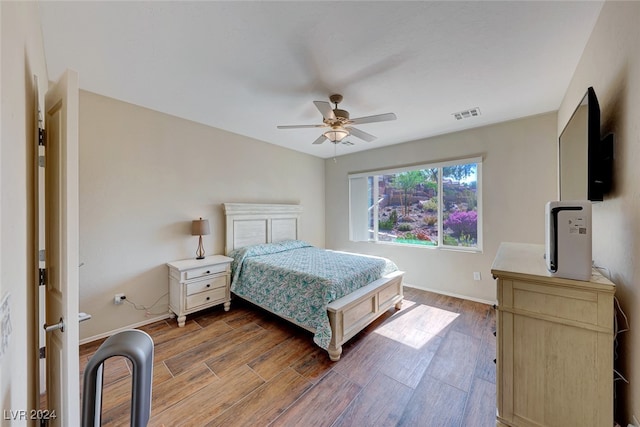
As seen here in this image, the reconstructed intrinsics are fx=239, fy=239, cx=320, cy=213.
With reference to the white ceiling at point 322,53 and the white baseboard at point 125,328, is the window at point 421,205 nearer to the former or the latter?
the white ceiling at point 322,53

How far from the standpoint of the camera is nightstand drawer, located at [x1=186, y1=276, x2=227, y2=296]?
2.83 m

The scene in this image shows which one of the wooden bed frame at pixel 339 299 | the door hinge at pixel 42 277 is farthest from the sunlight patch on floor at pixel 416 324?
the door hinge at pixel 42 277

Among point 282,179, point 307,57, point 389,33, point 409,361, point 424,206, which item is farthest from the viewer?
point 282,179

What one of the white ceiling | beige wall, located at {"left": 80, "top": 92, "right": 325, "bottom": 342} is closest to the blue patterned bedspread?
beige wall, located at {"left": 80, "top": 92, "right": 325, "bottom": 342}

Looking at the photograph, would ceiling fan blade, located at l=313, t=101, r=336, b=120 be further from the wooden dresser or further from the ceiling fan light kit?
the wooden dresser

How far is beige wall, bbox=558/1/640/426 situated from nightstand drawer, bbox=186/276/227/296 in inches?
132

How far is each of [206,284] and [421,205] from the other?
3466mm

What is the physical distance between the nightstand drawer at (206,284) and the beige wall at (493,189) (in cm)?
288

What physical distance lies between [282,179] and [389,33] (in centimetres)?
311

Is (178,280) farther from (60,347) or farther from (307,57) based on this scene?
(307,57)

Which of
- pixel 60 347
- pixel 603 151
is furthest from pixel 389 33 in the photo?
pixel 60 347

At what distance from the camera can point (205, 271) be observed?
117 inches

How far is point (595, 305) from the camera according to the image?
42.0 inches

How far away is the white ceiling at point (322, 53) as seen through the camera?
1.49m
